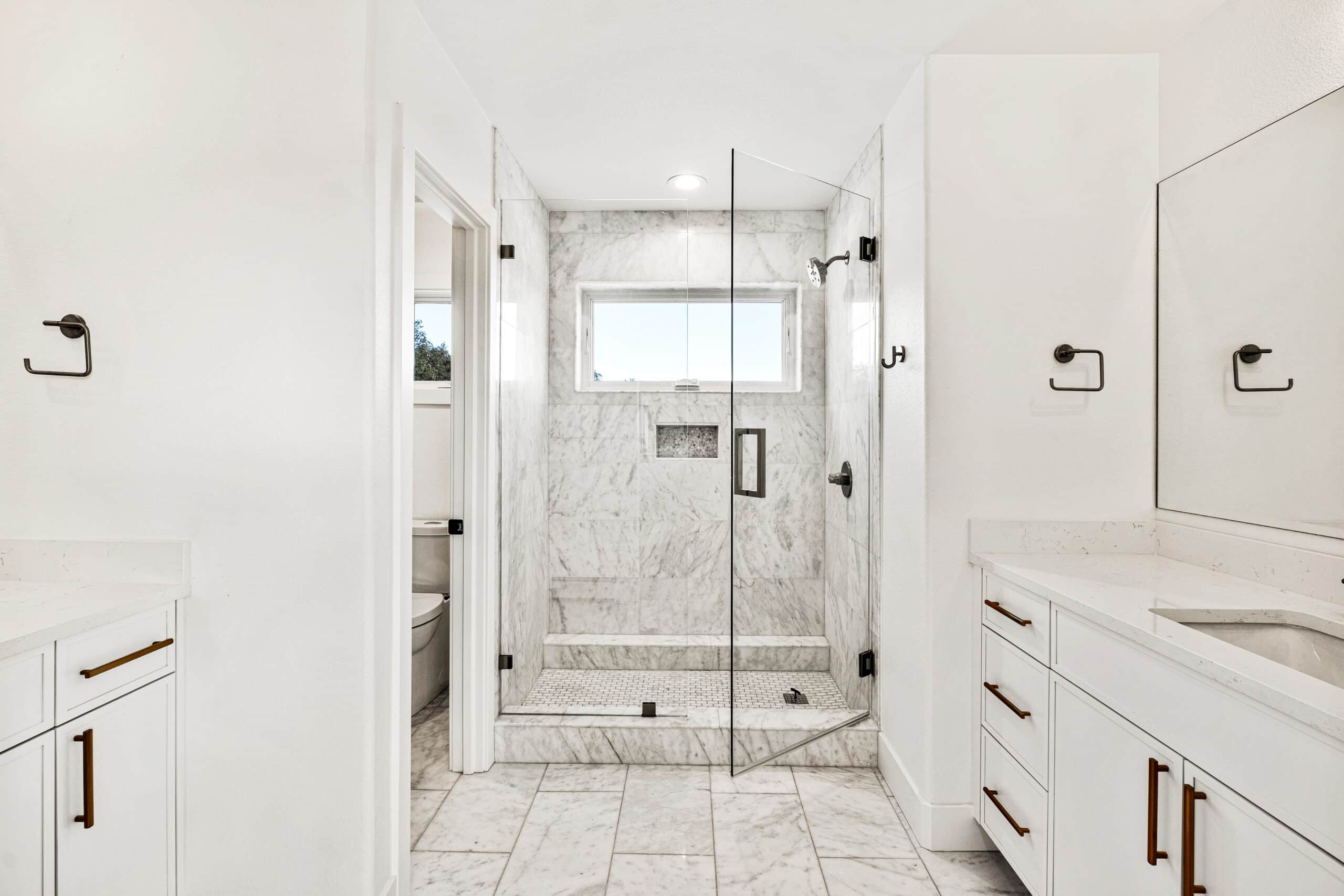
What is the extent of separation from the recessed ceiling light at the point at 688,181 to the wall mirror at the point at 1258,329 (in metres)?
1.69

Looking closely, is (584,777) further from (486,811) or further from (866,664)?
(866,664)

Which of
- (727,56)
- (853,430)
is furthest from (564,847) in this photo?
(727,56)

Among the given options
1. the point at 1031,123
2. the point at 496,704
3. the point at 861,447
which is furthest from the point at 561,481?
the point at 1031,123

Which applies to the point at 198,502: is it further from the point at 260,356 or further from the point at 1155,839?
the point at 1155,839

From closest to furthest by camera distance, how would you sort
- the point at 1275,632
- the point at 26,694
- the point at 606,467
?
the point at 26,694 → the point at 1275,632 → the point at 606,467

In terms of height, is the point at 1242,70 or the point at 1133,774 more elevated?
the point at 1242,70

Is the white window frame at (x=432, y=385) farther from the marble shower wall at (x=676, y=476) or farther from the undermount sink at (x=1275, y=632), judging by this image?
the undermount sink at (x=1275, y=632)

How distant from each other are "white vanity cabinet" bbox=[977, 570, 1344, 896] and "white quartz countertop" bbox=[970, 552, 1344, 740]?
3 centimetres

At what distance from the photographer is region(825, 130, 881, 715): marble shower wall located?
8.05ft

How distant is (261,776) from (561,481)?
1.76 m

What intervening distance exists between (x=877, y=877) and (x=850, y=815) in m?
0.33

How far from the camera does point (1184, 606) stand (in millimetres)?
1393

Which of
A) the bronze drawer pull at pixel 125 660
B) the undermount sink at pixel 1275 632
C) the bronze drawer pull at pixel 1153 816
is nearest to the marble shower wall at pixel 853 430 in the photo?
the undermount sink at pixel 1275 632

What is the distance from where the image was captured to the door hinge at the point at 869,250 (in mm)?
2477
